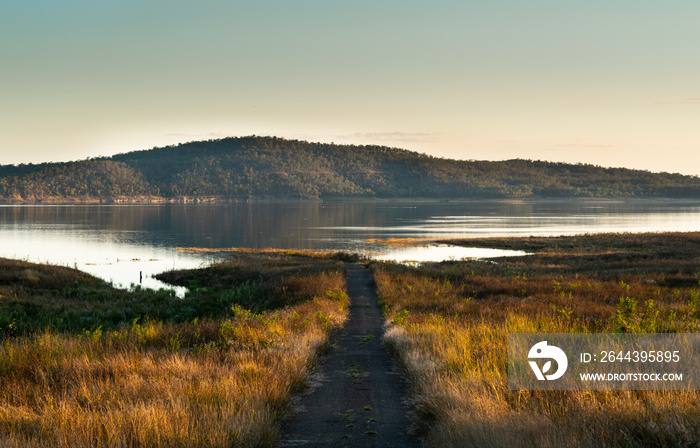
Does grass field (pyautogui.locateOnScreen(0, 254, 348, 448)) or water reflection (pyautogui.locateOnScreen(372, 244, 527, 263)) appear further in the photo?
water reflection (pyautogui.locateOnScreen(372, 244, 527, 263))

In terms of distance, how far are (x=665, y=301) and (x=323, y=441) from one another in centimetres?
1584

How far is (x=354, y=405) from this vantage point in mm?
8742

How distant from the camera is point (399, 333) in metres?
13.6

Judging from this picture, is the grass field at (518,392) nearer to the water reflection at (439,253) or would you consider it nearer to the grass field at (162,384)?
the grass field at (162,384)

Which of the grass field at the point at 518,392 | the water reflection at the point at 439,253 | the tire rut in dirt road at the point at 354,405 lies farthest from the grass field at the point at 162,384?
the water reflection at the point at 439,253

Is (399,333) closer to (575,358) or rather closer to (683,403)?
(575,358)

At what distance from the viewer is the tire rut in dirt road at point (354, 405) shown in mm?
7270

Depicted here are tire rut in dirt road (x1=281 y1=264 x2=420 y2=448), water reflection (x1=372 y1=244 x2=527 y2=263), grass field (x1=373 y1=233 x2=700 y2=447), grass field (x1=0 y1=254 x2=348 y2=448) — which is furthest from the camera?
water reflection (x1=372 y1=244 x2=527 y2=263)

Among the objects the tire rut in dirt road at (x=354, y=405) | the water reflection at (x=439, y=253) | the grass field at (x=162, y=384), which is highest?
the grass field at (x=162, y=384)

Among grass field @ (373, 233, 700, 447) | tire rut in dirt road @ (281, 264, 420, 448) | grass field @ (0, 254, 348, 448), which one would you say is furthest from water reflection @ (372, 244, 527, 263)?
tire rut in dirt road @ (281, 264, 420, 448)

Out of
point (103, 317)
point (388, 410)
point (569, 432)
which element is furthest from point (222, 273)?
point (569, 432)

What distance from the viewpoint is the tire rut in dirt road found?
727 cm

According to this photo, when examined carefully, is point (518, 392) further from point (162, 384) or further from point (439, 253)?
point (439, 253)

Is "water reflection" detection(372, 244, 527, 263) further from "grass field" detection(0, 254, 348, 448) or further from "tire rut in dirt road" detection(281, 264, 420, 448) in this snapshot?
"tire rut in dirt road" detection(281, 264, 420, 448)
